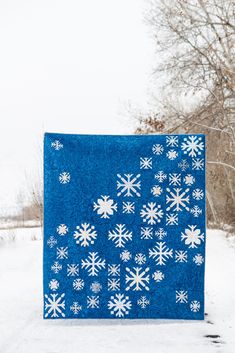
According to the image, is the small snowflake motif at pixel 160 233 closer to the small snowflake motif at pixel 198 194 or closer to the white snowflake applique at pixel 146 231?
the white snowflake applique at pixel 146 231

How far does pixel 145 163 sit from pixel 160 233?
1.93 feet

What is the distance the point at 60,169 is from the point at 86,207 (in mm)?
376

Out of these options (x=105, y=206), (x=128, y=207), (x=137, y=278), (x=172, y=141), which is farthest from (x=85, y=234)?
(x=172, y=141)

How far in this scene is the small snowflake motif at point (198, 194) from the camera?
4699 millimetres

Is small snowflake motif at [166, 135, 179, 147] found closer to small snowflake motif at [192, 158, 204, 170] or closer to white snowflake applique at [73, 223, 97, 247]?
small snowflake motif at [192, 158, 204, 170]

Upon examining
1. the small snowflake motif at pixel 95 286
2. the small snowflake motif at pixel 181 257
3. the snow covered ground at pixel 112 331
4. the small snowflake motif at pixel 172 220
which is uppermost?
the small snowflake motif at pixel 172 220

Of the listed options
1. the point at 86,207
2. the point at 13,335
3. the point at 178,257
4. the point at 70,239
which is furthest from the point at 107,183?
the point at 13,335

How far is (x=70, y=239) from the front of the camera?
15.4ft

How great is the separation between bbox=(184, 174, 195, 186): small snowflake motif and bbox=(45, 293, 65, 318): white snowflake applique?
4.50 feet

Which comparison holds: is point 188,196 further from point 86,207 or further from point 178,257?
point 86,207

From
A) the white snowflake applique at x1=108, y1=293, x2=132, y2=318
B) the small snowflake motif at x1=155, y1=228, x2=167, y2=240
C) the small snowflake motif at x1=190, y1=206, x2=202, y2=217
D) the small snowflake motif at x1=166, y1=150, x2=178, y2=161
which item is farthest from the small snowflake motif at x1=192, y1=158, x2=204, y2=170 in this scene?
the white snowflake applique at x1=108, y1=293, x2=132, y2=318

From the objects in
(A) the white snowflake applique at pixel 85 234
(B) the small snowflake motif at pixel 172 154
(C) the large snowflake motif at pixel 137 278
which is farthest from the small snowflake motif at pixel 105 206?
(B) the small snowflake motif at pixel 172 154

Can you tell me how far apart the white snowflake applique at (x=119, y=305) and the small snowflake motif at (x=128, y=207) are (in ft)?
2.27

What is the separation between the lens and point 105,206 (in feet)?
15.3
